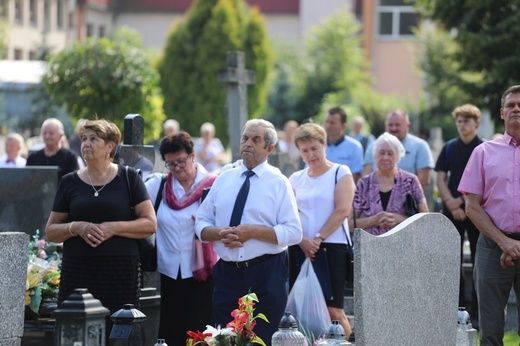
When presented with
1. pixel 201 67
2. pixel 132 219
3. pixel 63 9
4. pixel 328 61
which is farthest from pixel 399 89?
pixel 132 219

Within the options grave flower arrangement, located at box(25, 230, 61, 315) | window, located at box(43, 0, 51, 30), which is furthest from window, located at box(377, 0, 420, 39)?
grave flower arrangement, located at box(25, 230, 61, 315)

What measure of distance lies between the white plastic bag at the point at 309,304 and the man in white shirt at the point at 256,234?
0.50m

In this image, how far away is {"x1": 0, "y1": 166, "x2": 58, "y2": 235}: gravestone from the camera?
11.1 meters

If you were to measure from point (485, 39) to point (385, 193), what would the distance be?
1444 centimetres

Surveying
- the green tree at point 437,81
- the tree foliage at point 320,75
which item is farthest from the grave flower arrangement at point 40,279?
the tree foliage at point 320,75

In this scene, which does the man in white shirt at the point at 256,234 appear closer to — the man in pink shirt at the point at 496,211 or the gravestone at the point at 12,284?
the man in pink shirt at the point at 496,211

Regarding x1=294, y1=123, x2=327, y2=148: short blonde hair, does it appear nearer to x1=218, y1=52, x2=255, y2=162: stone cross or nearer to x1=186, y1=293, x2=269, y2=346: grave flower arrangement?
x1=186, y1=293, x2=269, y2=346: grave flower arrangement

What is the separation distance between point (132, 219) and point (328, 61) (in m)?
47.7

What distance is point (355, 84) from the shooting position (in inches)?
2116

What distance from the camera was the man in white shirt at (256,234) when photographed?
832 cm

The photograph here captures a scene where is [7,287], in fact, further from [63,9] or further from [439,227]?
[63,9]

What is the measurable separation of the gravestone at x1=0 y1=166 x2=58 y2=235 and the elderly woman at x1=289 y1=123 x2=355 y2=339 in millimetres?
2755

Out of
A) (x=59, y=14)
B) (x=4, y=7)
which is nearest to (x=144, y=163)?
(x=4, y=7)

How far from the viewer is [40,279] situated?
9250 millimetres
